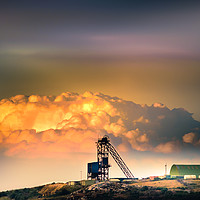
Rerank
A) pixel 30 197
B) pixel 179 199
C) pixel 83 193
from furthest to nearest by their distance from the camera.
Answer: pixel 30 197
pixel 83 193
pixel 179 199

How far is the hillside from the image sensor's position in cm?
16738

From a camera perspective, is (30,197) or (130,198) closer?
(130,198)

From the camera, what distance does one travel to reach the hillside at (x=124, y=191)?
16738cm

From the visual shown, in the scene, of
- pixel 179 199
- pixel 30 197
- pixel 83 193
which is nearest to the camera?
pixel 179 199

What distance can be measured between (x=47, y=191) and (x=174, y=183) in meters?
46.9

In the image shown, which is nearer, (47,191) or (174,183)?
(174,183)

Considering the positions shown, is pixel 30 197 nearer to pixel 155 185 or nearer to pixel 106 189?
pixel 106 189

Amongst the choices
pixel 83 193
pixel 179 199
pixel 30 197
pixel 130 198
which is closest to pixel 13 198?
pixel 30 197

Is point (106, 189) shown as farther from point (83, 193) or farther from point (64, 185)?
point (64, 185)

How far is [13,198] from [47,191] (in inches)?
516

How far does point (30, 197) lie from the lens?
192375mm

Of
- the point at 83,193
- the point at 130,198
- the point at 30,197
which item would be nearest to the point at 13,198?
the point at 30,197

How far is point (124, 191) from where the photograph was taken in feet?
576

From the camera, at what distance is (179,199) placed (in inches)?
6304
